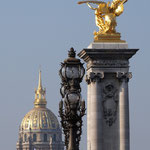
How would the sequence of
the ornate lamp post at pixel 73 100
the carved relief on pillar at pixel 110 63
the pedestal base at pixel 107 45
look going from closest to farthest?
the ornate lamp post at pixel 73 100, the carved relief on pillar at pixel 110 63, the pedestal base at pixel 107 45

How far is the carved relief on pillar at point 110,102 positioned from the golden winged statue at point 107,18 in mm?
2903

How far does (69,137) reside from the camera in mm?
30125

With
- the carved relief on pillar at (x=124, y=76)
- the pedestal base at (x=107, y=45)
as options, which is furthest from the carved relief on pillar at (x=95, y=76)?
the pedestal base at (x=107, y=45)

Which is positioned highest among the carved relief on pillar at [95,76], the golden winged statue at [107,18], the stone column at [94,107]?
the golden winged statue at [107,18]

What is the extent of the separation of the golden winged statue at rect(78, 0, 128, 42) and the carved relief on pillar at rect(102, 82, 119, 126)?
Result: 114 inches

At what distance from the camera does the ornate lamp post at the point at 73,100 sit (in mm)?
29719

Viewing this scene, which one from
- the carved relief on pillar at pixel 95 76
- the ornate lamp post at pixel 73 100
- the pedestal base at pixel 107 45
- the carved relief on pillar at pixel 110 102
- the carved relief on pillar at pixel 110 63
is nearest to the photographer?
the ornate lamp post at pixel 73 100

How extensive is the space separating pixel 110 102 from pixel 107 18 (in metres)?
5.14

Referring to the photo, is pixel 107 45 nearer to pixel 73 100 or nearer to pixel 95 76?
pixel 95 76

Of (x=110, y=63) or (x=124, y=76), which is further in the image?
(x=110, y=63)

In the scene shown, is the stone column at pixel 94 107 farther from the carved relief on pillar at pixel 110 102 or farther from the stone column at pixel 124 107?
the stone column at pixel 124 107

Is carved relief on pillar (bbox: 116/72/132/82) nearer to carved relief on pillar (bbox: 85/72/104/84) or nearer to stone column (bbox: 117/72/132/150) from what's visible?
stone column (bbox: 117/72/132/150)

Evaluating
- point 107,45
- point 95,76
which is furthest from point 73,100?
point 107,45

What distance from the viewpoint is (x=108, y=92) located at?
56.5 meters
